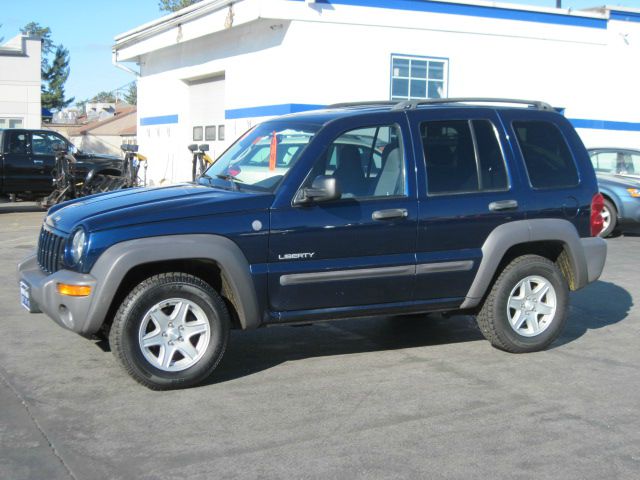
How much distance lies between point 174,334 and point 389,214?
1759mm

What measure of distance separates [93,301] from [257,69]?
13.6m

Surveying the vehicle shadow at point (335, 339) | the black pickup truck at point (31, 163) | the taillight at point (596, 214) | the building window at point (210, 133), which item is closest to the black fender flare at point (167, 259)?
the vehicle shadow at point (335, 339)

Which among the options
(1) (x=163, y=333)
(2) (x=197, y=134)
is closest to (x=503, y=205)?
(1) (x=163, y=333)

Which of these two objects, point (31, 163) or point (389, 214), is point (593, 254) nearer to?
point (389, 214)

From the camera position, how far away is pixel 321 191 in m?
5.80

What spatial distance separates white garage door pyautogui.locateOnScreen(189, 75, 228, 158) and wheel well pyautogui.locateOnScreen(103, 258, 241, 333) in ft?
A: 47.3

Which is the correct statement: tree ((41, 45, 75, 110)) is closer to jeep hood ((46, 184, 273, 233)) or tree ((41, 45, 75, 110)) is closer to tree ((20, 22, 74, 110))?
tree ((20, 22, 74, 110))

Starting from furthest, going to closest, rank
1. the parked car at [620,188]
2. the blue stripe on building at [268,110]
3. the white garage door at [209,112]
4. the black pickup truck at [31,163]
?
the white garage door at [209,112]
the black pickup truck at [31,163]
the blue stripe on building at [268,110]
the parked car at [620,188]

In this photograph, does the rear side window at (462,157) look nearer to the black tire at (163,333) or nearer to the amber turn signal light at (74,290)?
the black tire at (163,333)

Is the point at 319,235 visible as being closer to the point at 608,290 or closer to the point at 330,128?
the point at 330,128

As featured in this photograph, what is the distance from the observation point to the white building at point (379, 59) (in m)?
17.5

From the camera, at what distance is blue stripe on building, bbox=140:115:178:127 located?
930 inches

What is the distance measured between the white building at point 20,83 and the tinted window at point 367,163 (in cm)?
3663

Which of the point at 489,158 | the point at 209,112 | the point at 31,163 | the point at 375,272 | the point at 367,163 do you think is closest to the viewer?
the point at 375,272
